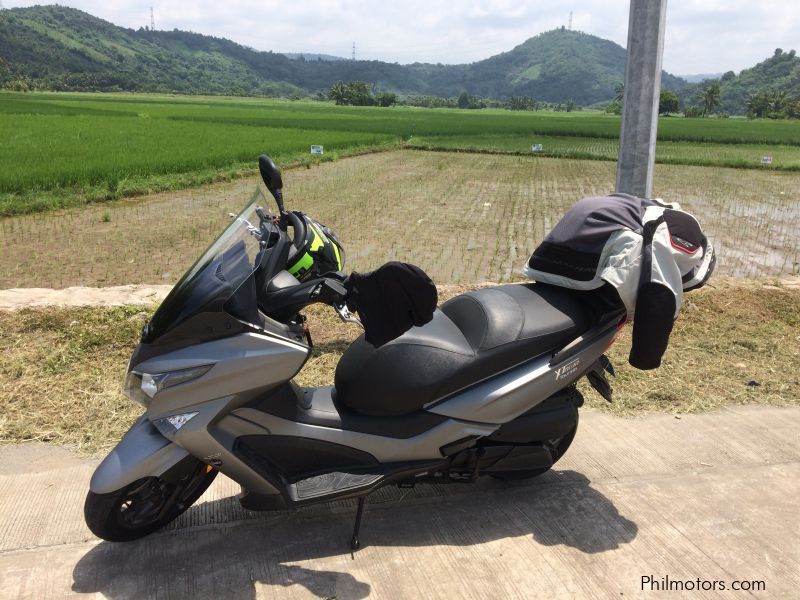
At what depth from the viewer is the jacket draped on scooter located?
8.18 ft

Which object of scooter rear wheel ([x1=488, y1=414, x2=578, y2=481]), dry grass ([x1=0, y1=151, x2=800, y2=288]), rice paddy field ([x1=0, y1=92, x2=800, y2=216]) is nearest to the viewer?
scooter rear wheel ([x1=488, y1=414, x2=578, y2=481])

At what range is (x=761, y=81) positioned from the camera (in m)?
112

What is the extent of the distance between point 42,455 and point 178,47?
22098 centimetres

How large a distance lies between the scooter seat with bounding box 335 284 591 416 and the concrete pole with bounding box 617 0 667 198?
232cm

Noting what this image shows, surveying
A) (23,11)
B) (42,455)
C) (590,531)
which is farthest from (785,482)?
(23,11)

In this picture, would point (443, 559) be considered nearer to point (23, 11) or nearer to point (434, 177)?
point (434, 177)

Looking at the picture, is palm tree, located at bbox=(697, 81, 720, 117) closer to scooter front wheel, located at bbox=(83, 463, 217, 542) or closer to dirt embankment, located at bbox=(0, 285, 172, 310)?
dirt embankment, located at bbox=(0, 285, 172, 310)

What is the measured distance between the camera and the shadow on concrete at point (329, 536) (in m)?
2.30

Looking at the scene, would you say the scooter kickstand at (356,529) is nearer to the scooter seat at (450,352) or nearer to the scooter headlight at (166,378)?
the scooter seat at (450,352)

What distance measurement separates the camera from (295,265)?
2.26 meters

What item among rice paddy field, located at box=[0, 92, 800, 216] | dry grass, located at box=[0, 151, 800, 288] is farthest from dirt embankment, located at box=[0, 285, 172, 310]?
rice paddy field, located at box=[0, 92, 800, 216]

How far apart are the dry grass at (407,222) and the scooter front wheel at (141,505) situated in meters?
4.33

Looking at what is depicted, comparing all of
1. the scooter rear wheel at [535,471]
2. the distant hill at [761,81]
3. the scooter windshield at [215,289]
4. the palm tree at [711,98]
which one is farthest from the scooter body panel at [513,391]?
the distant hill at [761,81]

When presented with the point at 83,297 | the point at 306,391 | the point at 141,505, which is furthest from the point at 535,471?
the point at 83,297
